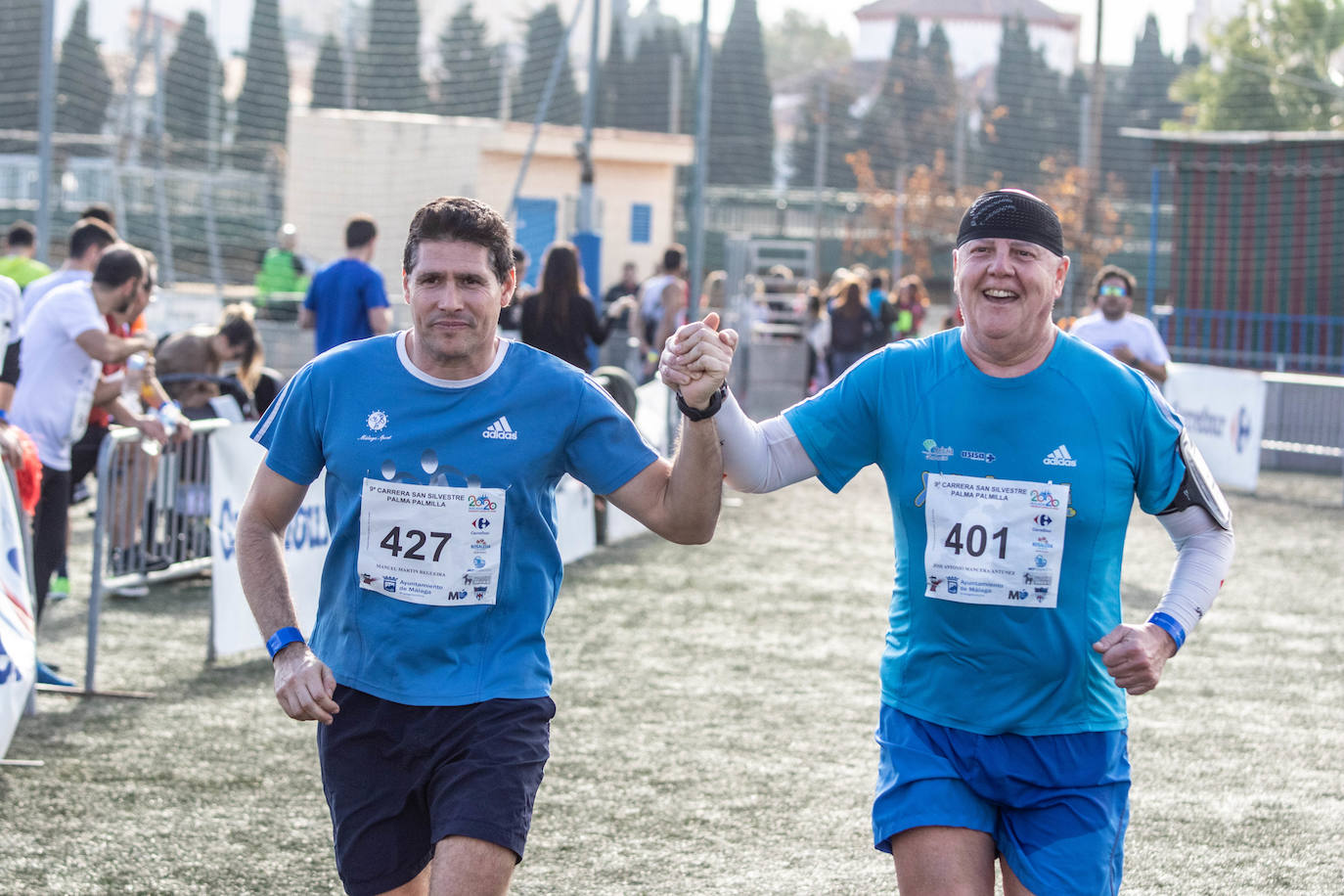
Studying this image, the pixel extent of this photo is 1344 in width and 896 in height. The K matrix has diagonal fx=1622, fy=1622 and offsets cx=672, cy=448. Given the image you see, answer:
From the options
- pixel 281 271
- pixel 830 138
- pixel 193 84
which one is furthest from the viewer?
pixel 830 138

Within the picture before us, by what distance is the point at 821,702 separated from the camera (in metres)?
7.35

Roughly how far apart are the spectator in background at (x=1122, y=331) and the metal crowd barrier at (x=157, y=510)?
→ 6.67m

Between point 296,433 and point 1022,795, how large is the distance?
5.41 ft

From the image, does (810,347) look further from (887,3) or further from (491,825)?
(887,3)

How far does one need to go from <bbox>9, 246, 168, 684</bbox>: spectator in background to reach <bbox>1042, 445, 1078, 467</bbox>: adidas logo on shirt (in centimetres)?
499

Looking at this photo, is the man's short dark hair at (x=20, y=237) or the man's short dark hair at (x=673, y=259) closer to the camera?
the man's short dark hair at (x=20, y=237)

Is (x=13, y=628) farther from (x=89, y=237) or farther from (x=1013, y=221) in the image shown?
(x=89, y=237)

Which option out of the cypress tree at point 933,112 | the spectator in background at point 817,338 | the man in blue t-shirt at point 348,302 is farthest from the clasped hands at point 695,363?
the cypress tree at point 933,112

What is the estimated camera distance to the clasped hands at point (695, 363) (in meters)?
3.12

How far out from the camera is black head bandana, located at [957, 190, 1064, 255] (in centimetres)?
330

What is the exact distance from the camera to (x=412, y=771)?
3.23 m

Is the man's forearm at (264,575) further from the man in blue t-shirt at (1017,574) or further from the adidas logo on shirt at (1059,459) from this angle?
the adidas logo on shirt at (1059,459)

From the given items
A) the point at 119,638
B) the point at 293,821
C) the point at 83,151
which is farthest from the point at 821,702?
the point at 83,151

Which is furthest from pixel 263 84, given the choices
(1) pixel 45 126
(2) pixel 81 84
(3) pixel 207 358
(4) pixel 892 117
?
(4) pixel 892 117
